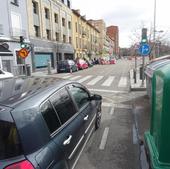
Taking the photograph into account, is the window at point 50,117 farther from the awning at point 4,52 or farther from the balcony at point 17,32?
the balcony at point 17,32

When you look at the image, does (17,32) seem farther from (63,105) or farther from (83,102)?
(63,105)

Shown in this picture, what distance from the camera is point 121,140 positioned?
485 cm

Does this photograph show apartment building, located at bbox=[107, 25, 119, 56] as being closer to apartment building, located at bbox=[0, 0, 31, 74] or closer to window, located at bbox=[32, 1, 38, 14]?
window, located at bbox=[32, 1, 38, 14]

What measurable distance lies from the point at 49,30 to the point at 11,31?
35.9 ft

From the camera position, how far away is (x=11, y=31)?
21297mm

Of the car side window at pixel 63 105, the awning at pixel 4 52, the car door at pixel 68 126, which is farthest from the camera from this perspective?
the awning at pixel 4 52

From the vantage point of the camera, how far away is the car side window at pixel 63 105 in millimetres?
2766

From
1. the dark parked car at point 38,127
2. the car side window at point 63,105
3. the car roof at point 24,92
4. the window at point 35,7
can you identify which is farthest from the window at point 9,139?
the window at point 35,7

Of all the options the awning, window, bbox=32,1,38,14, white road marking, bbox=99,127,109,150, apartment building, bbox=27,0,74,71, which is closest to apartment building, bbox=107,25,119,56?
apartment building, bbox=27,0,74,71

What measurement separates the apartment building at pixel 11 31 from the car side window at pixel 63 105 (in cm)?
1713

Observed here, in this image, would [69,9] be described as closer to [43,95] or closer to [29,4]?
[29,4]

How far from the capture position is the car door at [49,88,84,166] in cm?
261

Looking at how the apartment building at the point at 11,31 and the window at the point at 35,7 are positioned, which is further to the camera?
the window at the point at 35,7

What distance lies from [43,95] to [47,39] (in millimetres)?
29074
